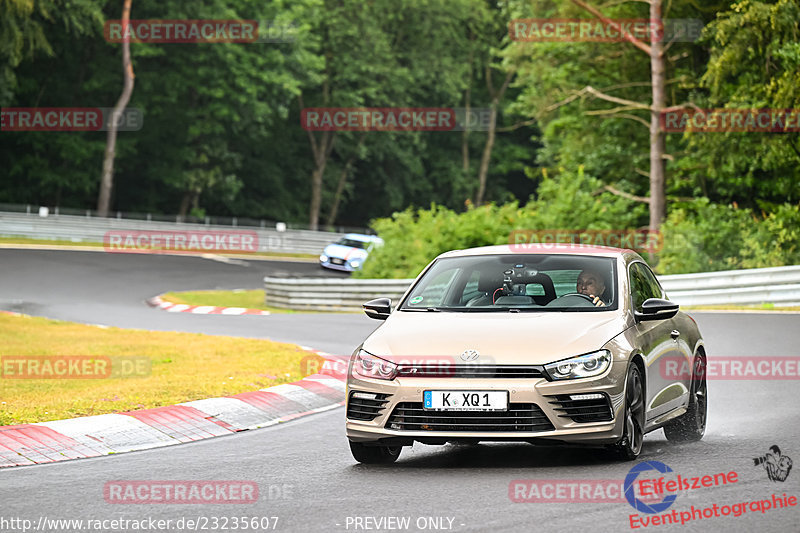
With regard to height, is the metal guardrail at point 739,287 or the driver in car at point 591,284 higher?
the driver in car at point 591,284

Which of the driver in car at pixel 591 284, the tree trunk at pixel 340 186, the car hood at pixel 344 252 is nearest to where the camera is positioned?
the driver in car at pixel 591 284

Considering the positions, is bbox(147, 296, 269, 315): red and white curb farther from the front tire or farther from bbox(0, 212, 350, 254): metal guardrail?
bbox(0, 212, 350, 254): metal guardrail

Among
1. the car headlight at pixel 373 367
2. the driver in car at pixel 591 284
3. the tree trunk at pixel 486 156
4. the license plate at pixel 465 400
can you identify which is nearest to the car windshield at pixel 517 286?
the driver in car at pixel 591 284

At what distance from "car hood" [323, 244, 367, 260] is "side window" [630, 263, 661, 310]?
32000 mm

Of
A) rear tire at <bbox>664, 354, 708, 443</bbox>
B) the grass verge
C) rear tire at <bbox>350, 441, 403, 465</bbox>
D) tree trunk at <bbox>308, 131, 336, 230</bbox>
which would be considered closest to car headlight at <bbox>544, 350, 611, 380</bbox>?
rear tire at <bbox>350, 441, 403, 465</bbox>

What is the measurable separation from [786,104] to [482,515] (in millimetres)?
24435

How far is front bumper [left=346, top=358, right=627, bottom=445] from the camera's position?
8.16 m

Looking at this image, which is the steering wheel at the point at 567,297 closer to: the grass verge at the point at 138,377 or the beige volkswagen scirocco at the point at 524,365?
the beige volkswagen scirocco at the point at 524,365

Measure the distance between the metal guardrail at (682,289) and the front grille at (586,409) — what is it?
16004 mm

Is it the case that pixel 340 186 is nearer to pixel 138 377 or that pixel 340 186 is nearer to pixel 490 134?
Answer: pixel 490 134

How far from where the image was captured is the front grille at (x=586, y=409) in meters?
8.19

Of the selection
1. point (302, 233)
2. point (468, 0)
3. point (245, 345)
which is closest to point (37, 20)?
point (302, 233)

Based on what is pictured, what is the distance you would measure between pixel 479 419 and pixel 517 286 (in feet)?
5.72

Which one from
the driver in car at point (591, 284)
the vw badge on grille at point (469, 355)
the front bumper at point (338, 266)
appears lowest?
the front bumper at point (338, 266)
